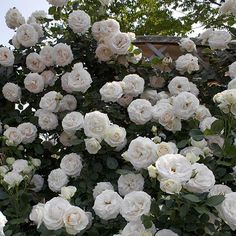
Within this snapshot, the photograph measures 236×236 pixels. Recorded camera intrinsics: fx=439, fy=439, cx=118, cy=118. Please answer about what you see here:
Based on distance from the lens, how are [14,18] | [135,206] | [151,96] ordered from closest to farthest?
1. [135,206]
2. [151,96]
3. [14,18]

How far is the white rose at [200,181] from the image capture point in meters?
1.40

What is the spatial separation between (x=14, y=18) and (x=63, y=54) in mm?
521

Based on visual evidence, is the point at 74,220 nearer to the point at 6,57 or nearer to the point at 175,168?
the point at 175,168

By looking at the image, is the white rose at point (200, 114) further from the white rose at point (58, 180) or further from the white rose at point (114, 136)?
the white rose at point (58, 180)

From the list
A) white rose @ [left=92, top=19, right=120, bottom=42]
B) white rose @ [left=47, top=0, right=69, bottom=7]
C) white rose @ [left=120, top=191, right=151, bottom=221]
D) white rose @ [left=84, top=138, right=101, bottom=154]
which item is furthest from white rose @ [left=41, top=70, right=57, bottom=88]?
white rose @ [left=120, top=191, right=151, bottom=221]

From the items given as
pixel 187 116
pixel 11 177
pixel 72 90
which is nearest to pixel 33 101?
pixel 72 90

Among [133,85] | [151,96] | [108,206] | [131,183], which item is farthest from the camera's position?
[151,96]

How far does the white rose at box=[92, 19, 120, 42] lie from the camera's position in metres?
2.60

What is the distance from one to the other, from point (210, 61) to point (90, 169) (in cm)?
105

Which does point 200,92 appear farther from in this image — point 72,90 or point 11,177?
point 11,177

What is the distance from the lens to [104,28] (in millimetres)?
2609

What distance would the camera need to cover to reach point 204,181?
1421 mm

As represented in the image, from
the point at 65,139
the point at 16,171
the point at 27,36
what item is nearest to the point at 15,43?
the point at 27,36

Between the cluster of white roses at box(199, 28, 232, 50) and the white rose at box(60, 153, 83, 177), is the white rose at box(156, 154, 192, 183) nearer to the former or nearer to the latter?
the white rose at box(60, 153, 83, 177)
